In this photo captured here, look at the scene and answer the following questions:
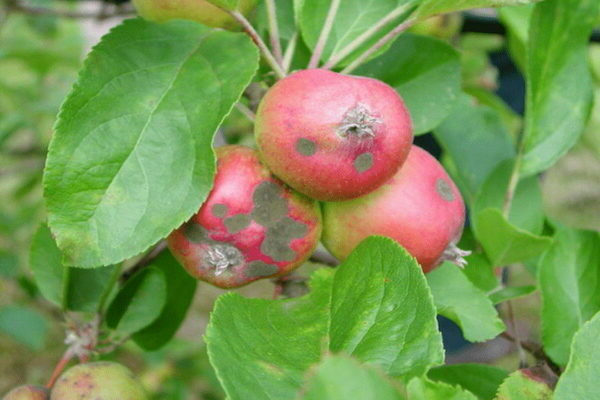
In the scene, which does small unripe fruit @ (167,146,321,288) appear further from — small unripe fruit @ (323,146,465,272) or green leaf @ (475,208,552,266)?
green leaf @ (475,208,552,266)

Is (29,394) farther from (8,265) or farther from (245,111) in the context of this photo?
(8,265)

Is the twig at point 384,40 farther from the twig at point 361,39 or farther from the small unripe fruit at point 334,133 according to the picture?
the small unripe fruit at point 334,133

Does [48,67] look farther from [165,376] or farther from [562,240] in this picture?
[562,240]

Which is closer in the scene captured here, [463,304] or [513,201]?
[463,304]

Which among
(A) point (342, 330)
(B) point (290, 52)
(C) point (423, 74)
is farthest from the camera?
(C) point (423, 74)

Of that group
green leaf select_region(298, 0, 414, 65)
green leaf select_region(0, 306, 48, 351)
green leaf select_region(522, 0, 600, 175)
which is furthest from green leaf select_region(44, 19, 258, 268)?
green leaf select_region(0, 306, 48, 351)

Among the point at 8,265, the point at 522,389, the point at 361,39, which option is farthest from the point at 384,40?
the point at 8,265

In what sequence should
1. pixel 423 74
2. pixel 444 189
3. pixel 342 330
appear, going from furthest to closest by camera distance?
pixel 423 74 < pixel 444 189 < pixel 342 330

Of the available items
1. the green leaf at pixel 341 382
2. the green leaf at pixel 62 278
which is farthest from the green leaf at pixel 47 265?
the green leaf at pixel 341 382

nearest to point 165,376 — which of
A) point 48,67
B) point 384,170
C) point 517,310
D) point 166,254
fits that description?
point 48,67
